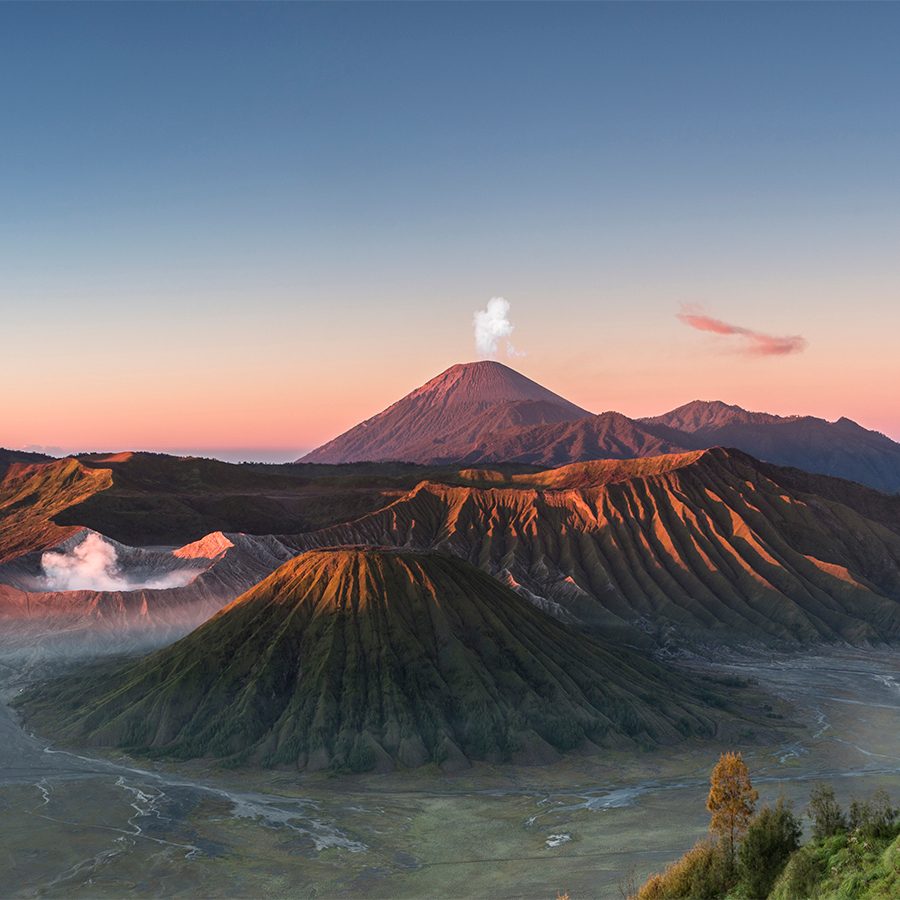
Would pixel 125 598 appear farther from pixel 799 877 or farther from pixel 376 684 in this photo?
pixel 799 877

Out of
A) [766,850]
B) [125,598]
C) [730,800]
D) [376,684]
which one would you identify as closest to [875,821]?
[766,850]

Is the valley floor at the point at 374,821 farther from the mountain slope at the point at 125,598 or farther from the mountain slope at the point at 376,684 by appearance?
the mountain slope at the point at 125,598

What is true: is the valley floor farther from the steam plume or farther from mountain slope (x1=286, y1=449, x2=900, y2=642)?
the steam plume

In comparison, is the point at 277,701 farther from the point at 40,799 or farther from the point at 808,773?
the point at 808,773

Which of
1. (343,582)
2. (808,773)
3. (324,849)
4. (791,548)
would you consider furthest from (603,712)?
(791,548)

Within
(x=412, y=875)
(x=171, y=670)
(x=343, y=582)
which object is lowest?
(x=412, y=875)

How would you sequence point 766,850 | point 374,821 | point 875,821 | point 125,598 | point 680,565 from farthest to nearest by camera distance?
point 680,565 → point 125,598 → point 374,821 → point 766,850 → point 875,821

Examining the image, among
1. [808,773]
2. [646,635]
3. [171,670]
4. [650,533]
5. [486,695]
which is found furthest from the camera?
[650,533]

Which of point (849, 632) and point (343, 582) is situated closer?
point (343, 582)
